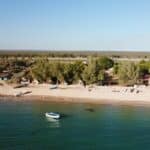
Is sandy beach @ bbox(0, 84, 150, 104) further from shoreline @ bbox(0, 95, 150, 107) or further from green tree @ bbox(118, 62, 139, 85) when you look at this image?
green tree @ bbox(118, 62, 139, 85)

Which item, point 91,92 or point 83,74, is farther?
point 83,74

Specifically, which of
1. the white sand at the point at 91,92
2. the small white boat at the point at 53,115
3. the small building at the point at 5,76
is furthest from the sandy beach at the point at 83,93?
the small white boat at the point at 53,115

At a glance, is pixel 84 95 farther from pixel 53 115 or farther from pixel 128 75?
pixel 53 115

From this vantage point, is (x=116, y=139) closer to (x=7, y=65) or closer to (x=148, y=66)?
(x=148, y=66)

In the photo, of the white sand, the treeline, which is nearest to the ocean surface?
the white sand

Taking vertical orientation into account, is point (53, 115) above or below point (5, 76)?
below

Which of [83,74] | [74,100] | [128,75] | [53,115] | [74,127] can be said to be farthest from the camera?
[83,74]

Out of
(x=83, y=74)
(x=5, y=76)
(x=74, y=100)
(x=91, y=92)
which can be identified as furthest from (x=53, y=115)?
(x=5, y=76)

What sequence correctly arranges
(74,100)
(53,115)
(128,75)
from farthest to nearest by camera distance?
(128,75) < (74,100) < (53,115)
